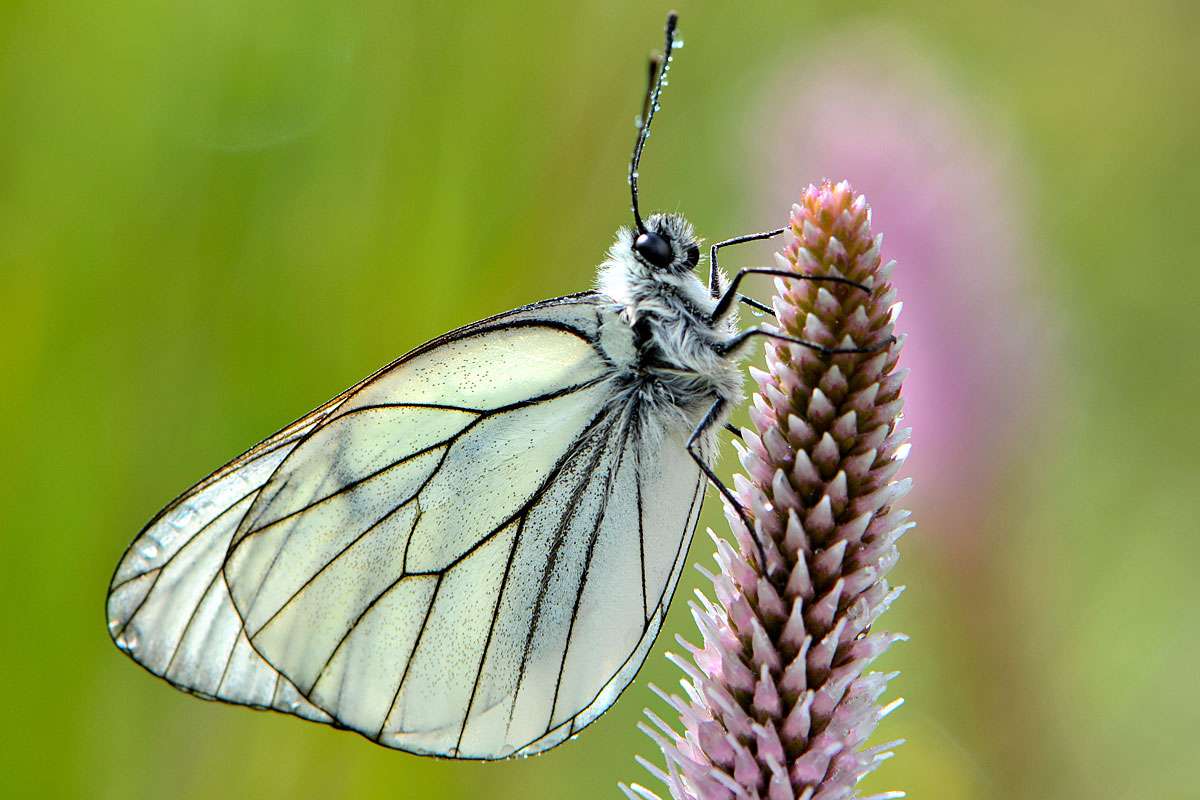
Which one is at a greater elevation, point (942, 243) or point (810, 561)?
point (942, 243)

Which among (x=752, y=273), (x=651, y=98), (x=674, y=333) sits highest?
(x=651, y=98)

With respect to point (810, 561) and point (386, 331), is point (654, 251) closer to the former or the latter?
point (810, 561)

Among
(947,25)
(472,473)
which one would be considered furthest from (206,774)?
(947,25)

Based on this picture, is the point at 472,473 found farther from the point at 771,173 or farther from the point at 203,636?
the point at 771,173

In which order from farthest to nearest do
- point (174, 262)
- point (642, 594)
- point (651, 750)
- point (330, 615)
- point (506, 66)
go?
point (651, 750), point (506, 66), point (174, 262), point (330, 615), point (642, 594)

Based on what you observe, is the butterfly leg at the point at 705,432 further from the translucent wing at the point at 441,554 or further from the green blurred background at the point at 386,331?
the green blurred background at the point at 386,331

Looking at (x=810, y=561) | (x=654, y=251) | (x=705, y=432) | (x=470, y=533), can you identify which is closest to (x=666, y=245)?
(x=654, y=251)

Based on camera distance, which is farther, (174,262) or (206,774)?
(174,262)
